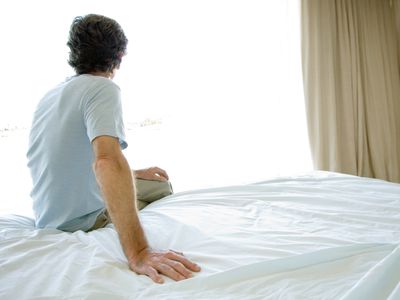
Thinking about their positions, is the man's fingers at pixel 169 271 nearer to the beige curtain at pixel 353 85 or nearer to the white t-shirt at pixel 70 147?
the white t-shirt at pixel 70 147

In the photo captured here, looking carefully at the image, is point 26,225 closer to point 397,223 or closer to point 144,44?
point 397,223

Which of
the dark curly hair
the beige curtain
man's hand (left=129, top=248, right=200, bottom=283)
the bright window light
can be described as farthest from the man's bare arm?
the beige curtain

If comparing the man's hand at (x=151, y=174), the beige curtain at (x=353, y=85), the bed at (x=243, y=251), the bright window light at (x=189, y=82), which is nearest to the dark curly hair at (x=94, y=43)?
the man's hand at (x=151, y=174)

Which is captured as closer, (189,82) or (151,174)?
(151,174)

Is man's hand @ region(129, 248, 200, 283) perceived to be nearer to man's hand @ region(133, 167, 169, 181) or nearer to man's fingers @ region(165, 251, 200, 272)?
man's fingers @ region(165, 251, 200, 272)

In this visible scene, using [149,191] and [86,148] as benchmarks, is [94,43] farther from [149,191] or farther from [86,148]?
[149,191]

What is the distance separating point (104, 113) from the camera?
99 cm

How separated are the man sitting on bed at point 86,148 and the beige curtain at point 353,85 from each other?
2.16 metres

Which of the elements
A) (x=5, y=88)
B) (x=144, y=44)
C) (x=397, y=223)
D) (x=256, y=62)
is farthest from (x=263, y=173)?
(x=5, y=88)

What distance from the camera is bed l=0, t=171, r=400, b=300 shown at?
2.09ft

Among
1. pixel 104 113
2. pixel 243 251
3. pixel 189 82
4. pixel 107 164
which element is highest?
pixel 189 82

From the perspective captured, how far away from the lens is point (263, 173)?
2.88 m

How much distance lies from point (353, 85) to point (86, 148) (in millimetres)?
2702

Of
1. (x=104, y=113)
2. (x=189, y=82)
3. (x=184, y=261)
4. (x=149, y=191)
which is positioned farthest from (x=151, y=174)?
(x=189, y=82)
